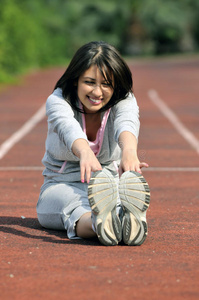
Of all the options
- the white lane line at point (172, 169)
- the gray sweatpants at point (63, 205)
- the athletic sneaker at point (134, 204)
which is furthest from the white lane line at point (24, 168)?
the athletic sneaker at point (134, 204)

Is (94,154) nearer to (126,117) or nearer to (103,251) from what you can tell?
(126,117)

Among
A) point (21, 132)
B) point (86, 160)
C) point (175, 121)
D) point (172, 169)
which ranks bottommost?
point (175, 121)

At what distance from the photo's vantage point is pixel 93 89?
17.7 feet

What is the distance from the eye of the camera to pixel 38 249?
5023 mm

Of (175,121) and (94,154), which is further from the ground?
(94,154)

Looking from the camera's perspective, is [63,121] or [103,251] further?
[63,121]

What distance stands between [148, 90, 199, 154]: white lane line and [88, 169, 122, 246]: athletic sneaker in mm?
6366

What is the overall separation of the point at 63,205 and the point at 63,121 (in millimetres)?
630

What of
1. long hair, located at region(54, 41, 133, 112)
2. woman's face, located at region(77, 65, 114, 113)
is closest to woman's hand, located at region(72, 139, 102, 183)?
woman's face, located at region(77, 65, 114, 113)

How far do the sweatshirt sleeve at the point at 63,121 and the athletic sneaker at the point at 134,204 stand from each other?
47 cm

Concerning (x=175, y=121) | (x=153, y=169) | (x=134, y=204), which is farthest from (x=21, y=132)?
(x=134, y=204)

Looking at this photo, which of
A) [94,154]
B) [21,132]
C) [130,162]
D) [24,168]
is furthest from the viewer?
[21,132]

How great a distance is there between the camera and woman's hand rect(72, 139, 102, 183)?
494 cm

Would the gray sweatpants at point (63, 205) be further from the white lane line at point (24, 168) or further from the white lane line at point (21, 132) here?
the white lane line at point (21, 132)
